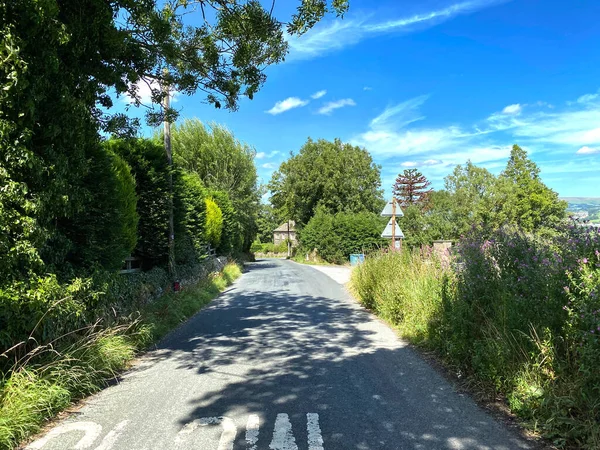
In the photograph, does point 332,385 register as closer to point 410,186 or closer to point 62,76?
point 62,76

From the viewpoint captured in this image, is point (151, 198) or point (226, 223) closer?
point (151, 198)

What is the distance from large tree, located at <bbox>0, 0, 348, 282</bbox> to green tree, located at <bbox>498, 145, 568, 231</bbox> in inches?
1540

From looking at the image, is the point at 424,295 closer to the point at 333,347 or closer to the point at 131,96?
the point at 333,347

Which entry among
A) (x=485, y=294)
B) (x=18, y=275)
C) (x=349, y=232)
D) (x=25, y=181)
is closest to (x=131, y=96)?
(x=25, y=181)

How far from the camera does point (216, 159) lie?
3061cm

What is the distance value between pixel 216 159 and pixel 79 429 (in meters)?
28.0

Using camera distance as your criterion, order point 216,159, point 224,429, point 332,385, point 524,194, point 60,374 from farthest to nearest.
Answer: point 524,194, point 216,159, point 332,385, point 60,374, point 224,429

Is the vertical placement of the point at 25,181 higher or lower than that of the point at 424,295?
higher

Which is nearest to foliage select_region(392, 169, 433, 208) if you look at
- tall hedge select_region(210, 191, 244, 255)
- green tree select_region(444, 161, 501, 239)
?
green tree select_region(444, 161, 501, 239)

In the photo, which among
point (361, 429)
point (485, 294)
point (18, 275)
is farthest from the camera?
point (485, 294)

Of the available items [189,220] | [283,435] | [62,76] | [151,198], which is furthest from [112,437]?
[189,220]

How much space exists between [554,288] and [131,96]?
8.22 metres

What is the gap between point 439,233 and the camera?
43.0 m

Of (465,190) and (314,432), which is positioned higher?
(465,190)
